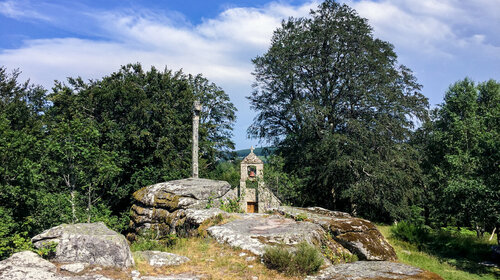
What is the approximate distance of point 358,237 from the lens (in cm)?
1034

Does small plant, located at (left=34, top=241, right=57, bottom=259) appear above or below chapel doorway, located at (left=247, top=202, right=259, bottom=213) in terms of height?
above

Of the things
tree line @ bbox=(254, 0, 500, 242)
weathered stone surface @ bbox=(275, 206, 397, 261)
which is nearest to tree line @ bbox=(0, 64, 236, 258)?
tree line @ bbox=(254, 0, 500, 242)

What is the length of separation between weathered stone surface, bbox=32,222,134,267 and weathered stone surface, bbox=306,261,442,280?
395 centimetres

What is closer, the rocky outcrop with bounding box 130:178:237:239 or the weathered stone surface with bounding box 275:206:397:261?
the weathered stone surface with bounding box 275:206:397:261

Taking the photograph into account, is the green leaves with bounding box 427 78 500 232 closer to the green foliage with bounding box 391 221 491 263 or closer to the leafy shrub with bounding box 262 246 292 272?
the green foliage with bounding box 391 221 491 263

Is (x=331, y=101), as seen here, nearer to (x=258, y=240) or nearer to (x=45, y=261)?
(x=258, y=240)

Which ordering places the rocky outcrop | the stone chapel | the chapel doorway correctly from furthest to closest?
the chapel doorway < the stone chapel < the rocky outcrop

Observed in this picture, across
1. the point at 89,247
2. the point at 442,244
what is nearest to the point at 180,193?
the point at 89,247

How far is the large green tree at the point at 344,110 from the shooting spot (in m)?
22.6

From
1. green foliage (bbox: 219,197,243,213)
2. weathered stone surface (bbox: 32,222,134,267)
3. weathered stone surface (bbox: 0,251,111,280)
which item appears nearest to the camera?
weathered stone surface (bbox: 0,251,111,280)

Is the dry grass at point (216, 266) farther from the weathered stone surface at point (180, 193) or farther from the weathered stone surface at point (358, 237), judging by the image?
the weathered stone surface at point (180, 193)

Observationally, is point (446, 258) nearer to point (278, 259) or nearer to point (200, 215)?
point (200, 215)

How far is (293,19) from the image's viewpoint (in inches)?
1045

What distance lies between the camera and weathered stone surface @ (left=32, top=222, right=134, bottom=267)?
7363 millimetres
